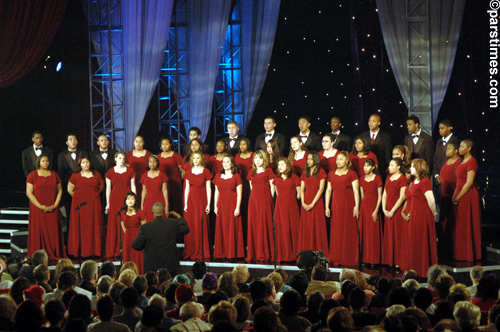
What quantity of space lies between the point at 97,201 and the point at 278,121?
484cm

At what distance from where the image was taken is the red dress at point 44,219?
8.29 meters

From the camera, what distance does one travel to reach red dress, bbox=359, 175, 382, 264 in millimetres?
7547

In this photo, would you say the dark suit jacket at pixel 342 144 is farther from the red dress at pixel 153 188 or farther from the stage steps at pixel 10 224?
the stage steps at pixel 10 224

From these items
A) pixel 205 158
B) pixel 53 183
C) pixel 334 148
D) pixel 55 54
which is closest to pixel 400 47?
pixel 334 148

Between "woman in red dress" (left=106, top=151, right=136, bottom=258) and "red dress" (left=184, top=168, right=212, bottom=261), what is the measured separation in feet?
2.55

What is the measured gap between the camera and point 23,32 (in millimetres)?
9867

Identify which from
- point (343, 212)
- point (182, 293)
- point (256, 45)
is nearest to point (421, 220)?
point (343, 212)

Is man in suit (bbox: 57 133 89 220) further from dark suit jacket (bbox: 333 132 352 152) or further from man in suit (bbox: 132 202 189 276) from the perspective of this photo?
dark suit jacket (bbox: 333 132 352 152)

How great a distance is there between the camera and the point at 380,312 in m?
4.27

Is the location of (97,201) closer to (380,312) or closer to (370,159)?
(370,159)

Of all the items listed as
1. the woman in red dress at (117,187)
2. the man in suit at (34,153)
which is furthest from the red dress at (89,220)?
the man in suit at (34,153)

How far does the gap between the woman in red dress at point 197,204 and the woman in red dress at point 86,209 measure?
45.9 inches

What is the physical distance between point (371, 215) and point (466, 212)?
107 centimetres

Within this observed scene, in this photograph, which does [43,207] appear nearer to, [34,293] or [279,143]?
[279,143]
